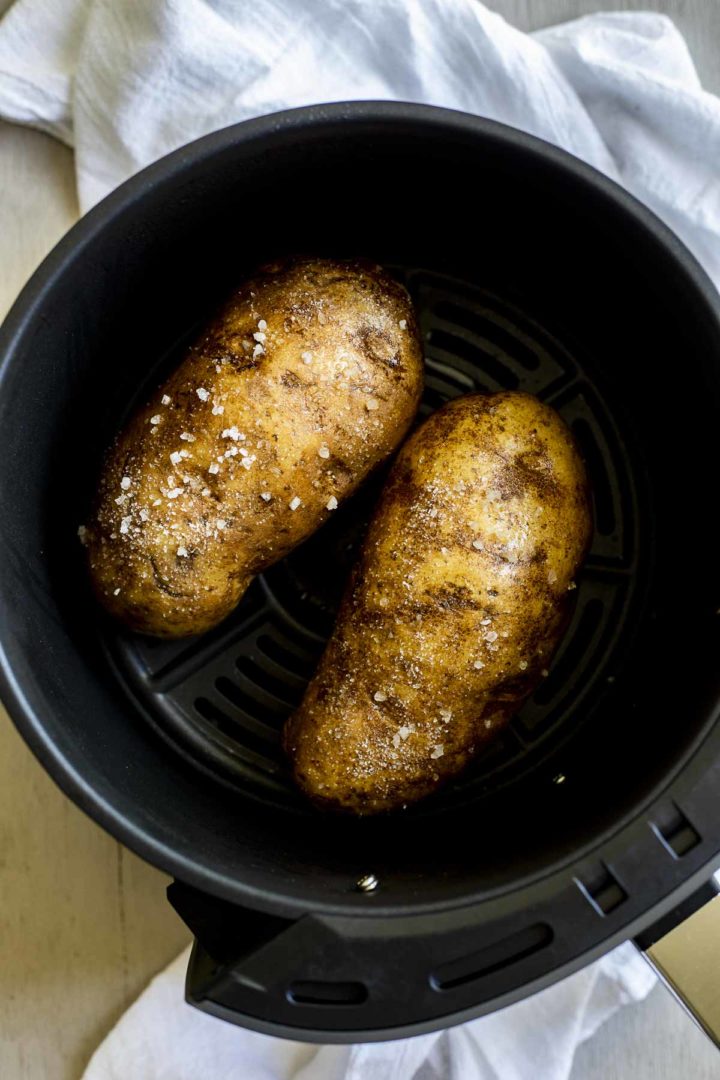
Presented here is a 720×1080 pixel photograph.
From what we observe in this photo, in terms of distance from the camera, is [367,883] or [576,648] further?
[576,648]

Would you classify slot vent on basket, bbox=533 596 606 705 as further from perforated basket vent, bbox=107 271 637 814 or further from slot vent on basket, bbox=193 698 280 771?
slot vent on basket, bbox=193 698 280 771

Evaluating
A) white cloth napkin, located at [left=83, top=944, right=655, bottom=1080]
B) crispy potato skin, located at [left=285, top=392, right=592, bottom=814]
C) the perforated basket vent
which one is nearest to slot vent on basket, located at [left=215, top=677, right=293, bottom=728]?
the perforated basket vent

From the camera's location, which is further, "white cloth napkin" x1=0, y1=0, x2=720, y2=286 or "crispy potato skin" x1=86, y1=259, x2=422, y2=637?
"white cloth napkin" x1=0, y1=0, x2=720, y2=286

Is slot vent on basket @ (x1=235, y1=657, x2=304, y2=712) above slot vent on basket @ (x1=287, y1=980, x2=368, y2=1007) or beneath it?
beneath

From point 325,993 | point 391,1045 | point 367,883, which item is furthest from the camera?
point 391,1045

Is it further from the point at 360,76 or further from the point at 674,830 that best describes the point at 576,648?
the point at 360,76

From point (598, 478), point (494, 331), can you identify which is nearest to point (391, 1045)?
point (598, 478)

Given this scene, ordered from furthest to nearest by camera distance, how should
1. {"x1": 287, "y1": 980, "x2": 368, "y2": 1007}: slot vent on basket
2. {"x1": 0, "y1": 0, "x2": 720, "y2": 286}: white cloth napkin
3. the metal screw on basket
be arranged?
{"x1": 0, "y1": 0, "x2": 720, "y2": 286}: white cloth napkin → the metal screw on basket → {"x1": 287, "y1": 980, "x2": 368, "y2": 1007}: slot vent on basket
